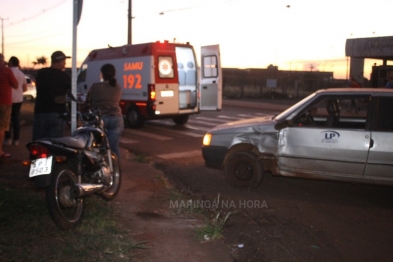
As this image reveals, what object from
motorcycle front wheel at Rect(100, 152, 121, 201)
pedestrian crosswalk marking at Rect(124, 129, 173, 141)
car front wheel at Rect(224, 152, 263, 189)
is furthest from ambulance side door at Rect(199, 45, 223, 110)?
motorcycle front wheel at Rect(100, 152, 121, 201)

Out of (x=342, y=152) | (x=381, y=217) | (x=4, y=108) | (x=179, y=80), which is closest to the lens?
(x=381, y=217)

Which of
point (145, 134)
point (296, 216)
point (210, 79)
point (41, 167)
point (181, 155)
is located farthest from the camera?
point (210, 79)

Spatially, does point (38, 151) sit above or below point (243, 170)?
above

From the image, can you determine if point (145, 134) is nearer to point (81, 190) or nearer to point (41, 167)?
point (81, 190)

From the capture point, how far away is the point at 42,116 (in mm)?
6906

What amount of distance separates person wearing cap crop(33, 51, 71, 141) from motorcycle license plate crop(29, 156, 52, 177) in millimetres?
1856

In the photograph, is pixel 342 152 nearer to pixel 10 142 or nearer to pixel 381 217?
pixel 381 217

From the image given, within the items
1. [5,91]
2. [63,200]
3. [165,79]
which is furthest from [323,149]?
[165,79]

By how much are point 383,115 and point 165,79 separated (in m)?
8.84

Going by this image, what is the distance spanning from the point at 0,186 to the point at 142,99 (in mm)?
8324

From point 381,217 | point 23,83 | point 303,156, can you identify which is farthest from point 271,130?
point 23,83

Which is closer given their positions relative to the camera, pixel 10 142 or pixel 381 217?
pixel 381 217

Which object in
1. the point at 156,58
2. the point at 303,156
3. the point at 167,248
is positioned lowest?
the point at 167,248

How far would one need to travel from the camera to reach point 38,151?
5.04 metres
